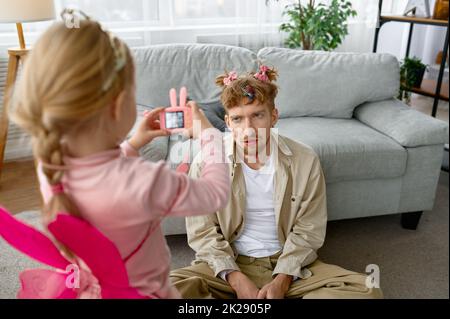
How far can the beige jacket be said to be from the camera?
133 cm

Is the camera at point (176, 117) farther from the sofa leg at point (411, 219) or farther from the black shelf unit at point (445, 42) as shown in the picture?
the black shelf unit at point (445, 42)

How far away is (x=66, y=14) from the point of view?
76 centimetres

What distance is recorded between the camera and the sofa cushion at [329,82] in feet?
6.84

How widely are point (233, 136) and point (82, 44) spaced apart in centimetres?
78

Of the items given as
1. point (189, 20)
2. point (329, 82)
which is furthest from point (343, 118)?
point (189, 20)

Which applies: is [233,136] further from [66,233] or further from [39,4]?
[39,4]

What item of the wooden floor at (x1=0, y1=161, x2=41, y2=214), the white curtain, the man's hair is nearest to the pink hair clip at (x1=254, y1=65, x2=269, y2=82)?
the man's hair

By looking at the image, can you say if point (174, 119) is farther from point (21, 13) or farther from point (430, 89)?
point (430, 89)

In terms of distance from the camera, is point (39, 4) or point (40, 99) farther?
point (39, 4)

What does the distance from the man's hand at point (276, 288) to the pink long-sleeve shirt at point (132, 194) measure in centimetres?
53

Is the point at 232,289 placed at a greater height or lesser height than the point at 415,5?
lesser

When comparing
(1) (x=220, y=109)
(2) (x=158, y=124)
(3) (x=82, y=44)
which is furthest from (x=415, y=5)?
(3) (x=82, y=44)

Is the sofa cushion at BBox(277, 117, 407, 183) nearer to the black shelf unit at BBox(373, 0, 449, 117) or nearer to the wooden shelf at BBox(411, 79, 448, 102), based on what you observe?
the black shelf unit at BBox(373, 0, 449, 117)

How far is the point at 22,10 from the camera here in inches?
77.4
